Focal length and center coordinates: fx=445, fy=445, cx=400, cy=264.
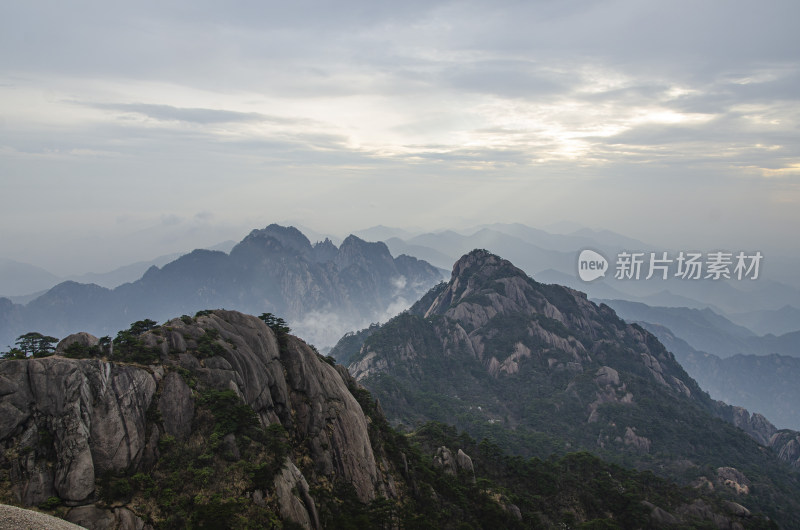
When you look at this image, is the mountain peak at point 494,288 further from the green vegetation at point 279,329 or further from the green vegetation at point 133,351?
the green vegetation at point 133,351

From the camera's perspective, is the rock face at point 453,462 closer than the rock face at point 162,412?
No

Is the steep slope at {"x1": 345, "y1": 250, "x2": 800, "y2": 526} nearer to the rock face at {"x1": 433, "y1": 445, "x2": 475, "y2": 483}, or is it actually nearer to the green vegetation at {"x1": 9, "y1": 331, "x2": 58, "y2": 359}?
the rock face at {"x1": 433, "y1": 445, "x2": 475, "y2": 483}

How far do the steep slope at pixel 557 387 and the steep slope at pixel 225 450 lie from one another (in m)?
45.5

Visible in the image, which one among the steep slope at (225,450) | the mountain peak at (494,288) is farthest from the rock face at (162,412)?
the mountain peak at (494,288)

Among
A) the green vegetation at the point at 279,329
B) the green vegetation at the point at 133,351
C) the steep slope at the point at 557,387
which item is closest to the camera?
the green vegetation at the point at 133,351

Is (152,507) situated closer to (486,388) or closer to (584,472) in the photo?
(584,472)

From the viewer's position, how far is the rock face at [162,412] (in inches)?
1046

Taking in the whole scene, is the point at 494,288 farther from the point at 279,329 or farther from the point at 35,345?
the point at 35,345

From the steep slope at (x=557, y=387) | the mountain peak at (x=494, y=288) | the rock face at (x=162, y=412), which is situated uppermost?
the rock face at (x=162, y=412)

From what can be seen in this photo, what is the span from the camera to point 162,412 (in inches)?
1320

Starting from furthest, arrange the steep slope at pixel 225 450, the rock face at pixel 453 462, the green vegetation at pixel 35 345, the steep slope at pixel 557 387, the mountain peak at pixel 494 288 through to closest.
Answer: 1. the mountain peak at pixel 494 288
2. the steep slope at pixel 557 387
3. the rock face at pixel 453 462
4. the green vegetation at pixel 35 345
5. the steep slope at pixel 225 450

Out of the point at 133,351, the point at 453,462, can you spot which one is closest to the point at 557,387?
the point at 453,462

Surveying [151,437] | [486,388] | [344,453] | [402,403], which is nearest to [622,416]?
[486,388]

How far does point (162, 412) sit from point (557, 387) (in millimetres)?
132236
